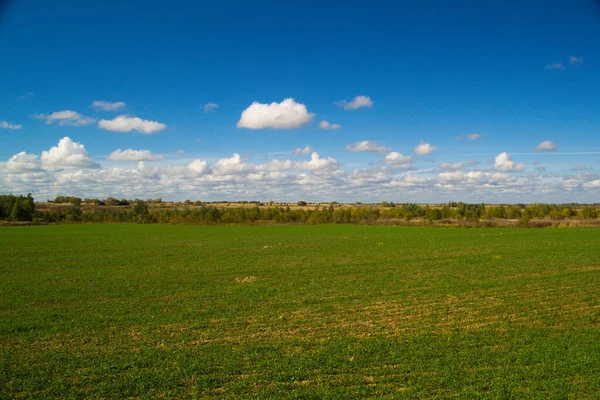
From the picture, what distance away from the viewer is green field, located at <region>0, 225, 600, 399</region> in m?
7.95

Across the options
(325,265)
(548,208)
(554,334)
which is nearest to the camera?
(554,334)

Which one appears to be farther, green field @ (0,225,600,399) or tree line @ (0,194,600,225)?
tree line @ (0,194,600,225)

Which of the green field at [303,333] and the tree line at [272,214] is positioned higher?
the tree line at [272,214]

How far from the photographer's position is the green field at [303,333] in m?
7.95

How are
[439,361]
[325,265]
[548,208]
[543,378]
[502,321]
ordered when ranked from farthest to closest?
[548,208]
[325,265]
[502,321]
[439,361]
[543,378]

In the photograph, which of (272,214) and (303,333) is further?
(272,214)

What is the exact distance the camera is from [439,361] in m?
9.02

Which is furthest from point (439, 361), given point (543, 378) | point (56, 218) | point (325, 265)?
point (56, 218)

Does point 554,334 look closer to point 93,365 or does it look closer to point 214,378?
point 214,378

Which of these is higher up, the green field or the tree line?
the tree line

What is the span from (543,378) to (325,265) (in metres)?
18.2

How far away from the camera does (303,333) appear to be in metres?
11.4

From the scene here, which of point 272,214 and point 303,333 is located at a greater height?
point 272,214

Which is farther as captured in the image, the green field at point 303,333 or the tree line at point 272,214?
the tree line at point 272,214
